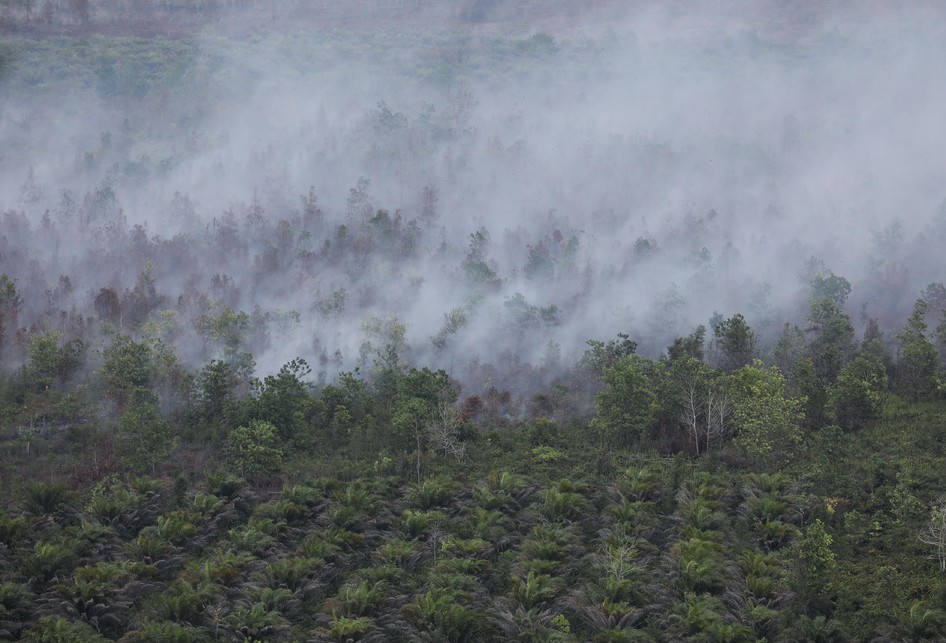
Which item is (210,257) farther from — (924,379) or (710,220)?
(924,379)

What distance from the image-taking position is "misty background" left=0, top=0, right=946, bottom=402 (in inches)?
4331

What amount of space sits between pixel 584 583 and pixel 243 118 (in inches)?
6349

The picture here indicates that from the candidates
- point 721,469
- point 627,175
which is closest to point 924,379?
point 721,469

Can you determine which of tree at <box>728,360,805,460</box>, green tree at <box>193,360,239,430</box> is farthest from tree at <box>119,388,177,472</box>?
tree at <box>728,360,805,460</box>

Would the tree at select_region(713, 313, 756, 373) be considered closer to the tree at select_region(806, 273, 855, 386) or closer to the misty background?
the tree at select_region(806, 273, 855, 386)

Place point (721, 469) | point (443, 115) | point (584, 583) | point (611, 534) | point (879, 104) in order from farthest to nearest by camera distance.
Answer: point (443, 115) → point (879, 104) → point (721, 469) → point (611, 534) → point (584, 583)

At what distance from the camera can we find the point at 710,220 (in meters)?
140

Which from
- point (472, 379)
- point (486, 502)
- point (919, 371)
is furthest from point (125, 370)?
point (919, 371)

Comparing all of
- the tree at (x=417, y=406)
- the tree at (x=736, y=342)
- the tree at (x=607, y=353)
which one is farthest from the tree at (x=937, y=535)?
the tree at (x=607, y=353)

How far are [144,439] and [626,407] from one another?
36.9m

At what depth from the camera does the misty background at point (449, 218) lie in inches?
4331

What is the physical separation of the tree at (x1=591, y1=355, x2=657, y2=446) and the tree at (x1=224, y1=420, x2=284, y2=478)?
25.4 meters

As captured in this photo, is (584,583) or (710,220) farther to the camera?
(710,220)

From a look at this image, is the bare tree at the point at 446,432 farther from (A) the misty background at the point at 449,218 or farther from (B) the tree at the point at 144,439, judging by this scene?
(A) the misty background at the point at 449,218
